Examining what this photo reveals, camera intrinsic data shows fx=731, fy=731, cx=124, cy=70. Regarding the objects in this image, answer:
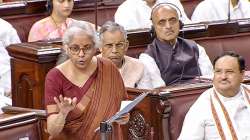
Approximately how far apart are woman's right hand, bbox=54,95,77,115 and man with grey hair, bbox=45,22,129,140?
5.4 inches

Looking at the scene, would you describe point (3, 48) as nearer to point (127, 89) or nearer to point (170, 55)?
point (170, 55)

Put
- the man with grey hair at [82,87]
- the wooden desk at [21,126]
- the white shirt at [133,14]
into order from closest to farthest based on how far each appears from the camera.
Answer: the wooden desk at [21,126] < the man with grey hair at [82,87] < the white shirt at [133,14]

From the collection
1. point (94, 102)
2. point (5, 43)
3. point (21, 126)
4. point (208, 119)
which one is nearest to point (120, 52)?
point (94, 102)

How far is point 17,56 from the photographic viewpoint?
430 cm

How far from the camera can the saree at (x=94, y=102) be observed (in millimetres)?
3389

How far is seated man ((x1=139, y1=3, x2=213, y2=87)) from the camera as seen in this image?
422 cm

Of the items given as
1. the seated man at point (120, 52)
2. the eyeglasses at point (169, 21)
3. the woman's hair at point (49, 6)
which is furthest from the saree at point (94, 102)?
the woman's hair at point (49, 6)

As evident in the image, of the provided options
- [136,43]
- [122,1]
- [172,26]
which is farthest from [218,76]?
[122,1]

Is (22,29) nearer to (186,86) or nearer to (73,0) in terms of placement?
(73,0)

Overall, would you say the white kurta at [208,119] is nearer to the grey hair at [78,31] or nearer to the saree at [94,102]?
the saree at [94,102]

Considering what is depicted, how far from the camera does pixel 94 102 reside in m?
3.44

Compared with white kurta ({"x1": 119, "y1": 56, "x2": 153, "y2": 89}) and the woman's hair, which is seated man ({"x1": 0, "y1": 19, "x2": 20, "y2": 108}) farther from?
white kurta ({"x1": 119, "y1": 56, "x2": 153, "y2": 89})

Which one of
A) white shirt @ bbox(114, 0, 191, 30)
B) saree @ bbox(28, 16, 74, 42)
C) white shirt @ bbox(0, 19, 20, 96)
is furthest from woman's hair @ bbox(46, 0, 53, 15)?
white shirt @ bbox(114, 0, 191, 30)

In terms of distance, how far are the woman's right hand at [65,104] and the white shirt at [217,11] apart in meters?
2.90
